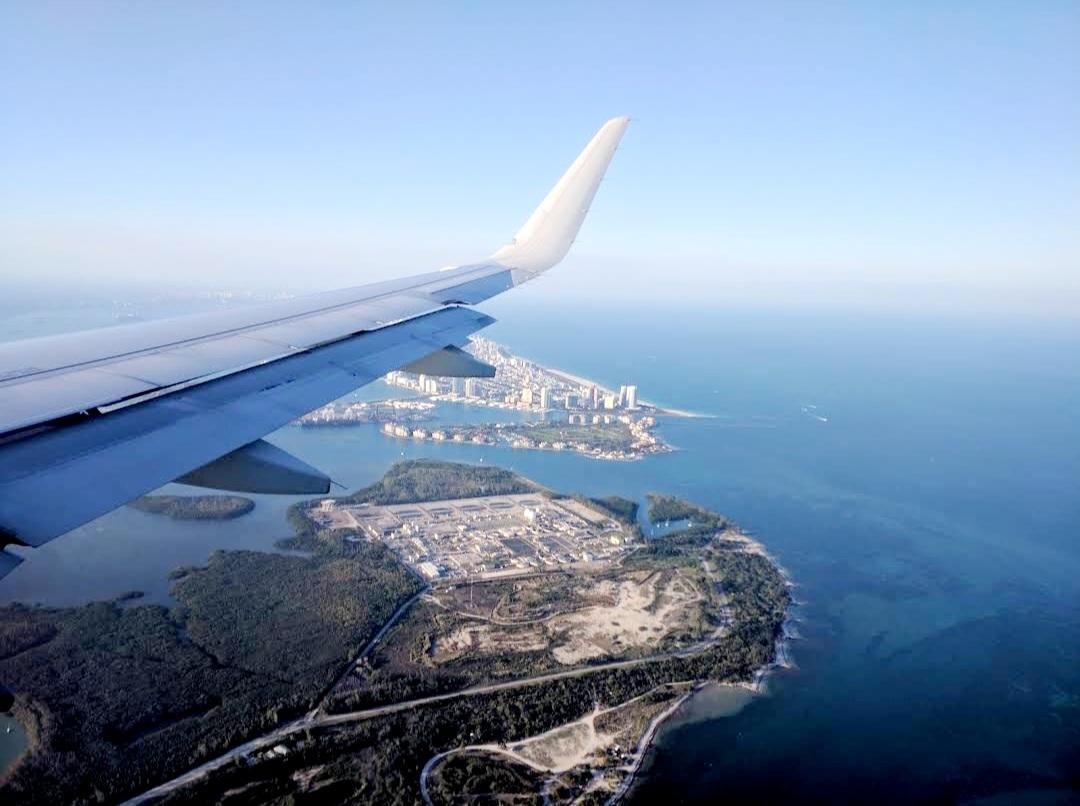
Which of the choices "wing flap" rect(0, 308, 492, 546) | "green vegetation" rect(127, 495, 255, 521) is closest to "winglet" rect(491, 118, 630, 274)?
"wing flap" rect(0, 308, 492, 546)

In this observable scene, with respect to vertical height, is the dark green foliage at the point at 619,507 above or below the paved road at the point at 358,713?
below

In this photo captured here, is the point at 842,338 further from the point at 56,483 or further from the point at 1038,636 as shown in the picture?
the point at 56,483

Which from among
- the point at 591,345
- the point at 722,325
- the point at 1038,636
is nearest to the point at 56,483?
the point at 1038,636

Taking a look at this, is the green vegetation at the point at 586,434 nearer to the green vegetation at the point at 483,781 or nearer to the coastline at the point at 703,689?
the coastline at the point at 703,689

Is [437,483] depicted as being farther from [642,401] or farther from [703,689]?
[642,401]

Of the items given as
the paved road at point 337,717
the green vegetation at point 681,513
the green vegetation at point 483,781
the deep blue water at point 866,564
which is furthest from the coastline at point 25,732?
the green vegetation at point 681,513

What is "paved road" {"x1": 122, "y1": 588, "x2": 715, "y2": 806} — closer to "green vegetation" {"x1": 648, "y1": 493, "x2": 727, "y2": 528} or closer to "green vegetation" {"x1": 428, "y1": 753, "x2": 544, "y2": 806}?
"green vegetation" {"x1": 428, "y1": 753, "x2": 544, "y2": 806}
